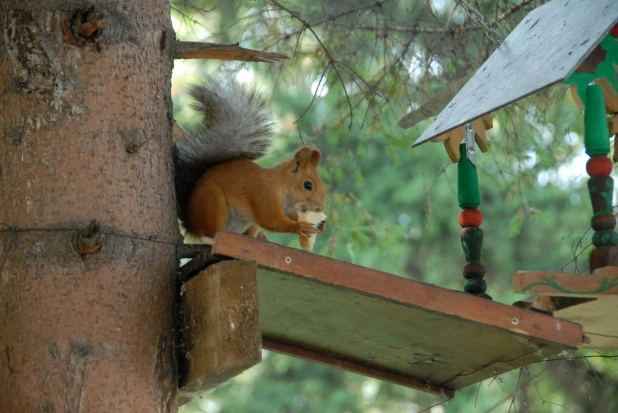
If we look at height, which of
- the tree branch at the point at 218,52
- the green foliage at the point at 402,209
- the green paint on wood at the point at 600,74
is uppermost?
the tree branch at the point at 218,52

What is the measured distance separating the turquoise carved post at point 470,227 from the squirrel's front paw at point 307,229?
0.34m

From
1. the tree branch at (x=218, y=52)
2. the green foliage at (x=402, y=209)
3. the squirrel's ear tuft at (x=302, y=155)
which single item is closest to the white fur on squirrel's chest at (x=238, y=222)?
the squirrel's ear tuft at (x=302, y=155)

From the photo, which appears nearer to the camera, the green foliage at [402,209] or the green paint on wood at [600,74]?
the green paint on wood at [600,74]

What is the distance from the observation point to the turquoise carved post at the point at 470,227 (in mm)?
2205

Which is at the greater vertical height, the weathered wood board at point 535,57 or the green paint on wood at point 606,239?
the weathered wood board at point 535,57

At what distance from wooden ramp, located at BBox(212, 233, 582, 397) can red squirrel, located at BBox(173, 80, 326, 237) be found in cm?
23

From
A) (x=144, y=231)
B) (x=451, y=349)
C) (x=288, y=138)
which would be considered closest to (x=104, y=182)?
(x=144, y=231)

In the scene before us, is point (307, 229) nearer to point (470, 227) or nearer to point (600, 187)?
point (470, 227)

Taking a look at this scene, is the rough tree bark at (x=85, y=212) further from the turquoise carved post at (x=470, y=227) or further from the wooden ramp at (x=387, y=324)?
the turquoise carved post at (x=470, y=227)

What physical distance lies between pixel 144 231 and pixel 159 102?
0.28 m

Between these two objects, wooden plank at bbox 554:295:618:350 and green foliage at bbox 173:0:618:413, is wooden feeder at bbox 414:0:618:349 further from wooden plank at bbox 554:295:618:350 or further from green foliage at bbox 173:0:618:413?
green foliage at bbox 173:0:618:413

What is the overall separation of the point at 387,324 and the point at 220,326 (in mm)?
502

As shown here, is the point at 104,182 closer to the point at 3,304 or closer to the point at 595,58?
the point at 3,304

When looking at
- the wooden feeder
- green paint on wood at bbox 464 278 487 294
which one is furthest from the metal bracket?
green paint on wood at bbox 464 278 487 294
